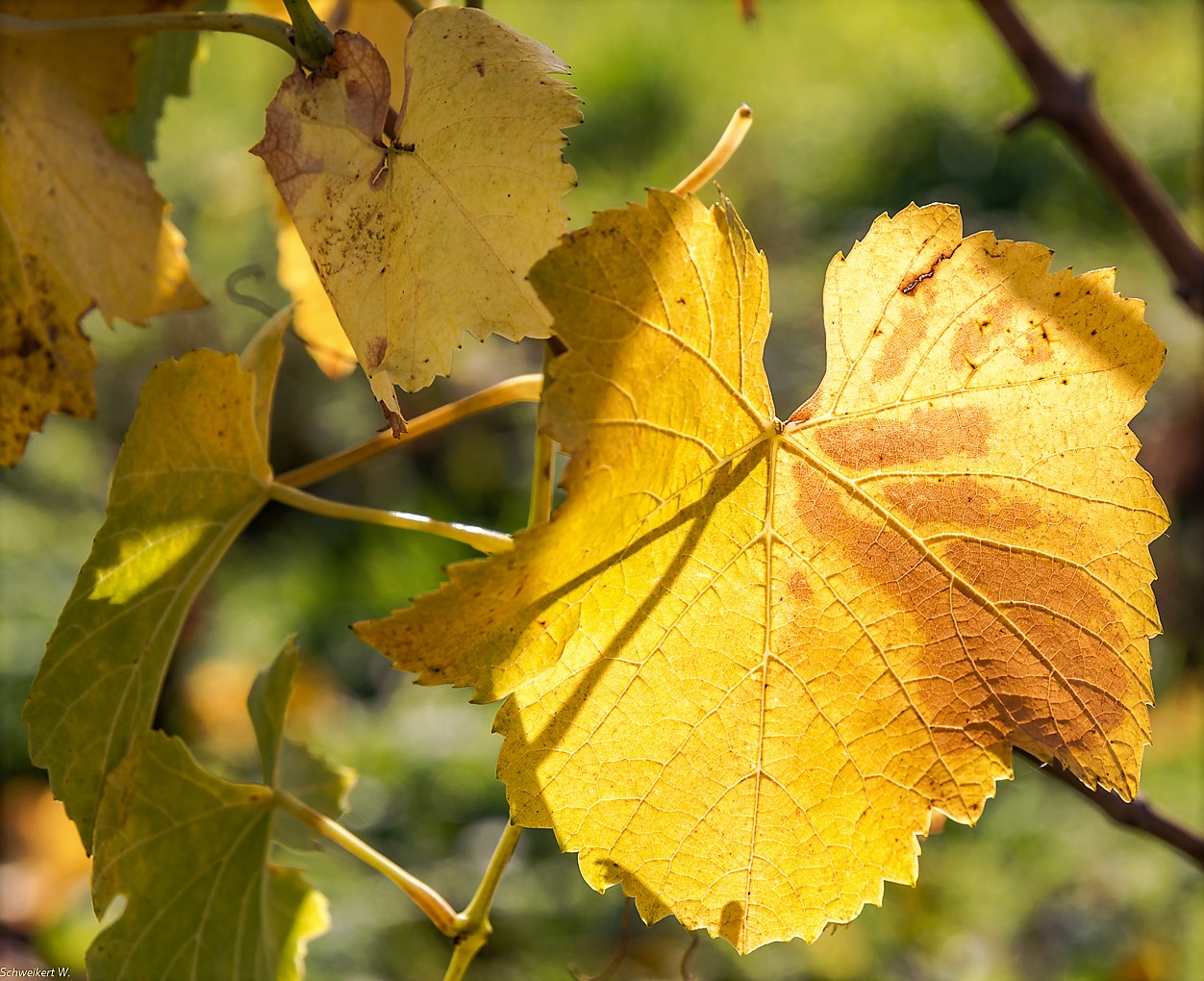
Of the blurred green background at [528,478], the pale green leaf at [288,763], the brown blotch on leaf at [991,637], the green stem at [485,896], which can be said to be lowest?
the blurred green background at [528,478]

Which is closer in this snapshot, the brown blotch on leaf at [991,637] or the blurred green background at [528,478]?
Answer: the brown blotch on leaf at [991,637]

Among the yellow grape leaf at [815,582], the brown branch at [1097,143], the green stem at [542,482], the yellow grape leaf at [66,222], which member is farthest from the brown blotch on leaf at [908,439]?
the brown branch at [1097,143]

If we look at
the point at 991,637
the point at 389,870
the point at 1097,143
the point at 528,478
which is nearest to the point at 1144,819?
the point at 991,637

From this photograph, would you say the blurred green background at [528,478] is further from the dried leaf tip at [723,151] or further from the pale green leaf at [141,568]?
the pale green leaf at [141,568]

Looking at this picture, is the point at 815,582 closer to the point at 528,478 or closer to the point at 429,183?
the point at 429,183

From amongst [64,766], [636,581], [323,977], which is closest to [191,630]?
[323,977]

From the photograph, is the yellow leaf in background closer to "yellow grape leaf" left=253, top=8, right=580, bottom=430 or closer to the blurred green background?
"yellow grape leaf" left=253, top=8, right=580, bottom=430

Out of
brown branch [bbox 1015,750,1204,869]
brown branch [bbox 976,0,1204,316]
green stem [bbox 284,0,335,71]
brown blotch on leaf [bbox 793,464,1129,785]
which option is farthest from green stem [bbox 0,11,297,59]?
brown branch [bbox 976,0,1204,316]
